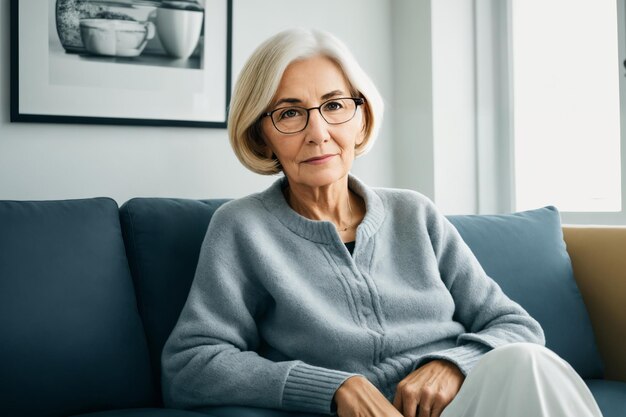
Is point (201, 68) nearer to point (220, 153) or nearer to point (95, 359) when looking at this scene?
point (220, 153)

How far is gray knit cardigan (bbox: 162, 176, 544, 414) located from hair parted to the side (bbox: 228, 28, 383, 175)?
143 millimetres

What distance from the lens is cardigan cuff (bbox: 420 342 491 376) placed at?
1.36 m

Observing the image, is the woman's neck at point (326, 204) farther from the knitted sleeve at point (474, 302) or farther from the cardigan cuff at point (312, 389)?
the cardigan cuff at point (312, 389)

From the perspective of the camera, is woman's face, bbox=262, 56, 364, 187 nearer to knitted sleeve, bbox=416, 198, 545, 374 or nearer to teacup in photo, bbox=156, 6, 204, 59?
knitted sleeve, bbox=416, 198, 545, 374

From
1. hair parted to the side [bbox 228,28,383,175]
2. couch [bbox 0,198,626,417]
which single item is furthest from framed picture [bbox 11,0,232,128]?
hair parted to the side [bbox 228,28,383,175]

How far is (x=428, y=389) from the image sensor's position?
1292mm

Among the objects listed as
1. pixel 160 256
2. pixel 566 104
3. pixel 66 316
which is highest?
pixel 566 104

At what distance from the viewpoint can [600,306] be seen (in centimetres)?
192

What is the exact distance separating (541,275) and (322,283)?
713mm

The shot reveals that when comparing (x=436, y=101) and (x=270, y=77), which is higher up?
(x=436, y=101)

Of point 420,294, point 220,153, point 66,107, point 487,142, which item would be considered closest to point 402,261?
point 420,294

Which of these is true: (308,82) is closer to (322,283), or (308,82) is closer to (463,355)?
(322,283)

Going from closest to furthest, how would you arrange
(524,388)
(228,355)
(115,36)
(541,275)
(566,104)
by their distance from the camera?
(524,388) < (228,355) < (541,275) < (115,36) < (566,104)

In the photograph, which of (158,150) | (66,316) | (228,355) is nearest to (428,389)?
(228,355)
